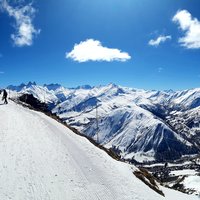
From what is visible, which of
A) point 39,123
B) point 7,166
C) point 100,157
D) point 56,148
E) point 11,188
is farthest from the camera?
point 39,123

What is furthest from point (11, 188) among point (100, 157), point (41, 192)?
point (100, 157)

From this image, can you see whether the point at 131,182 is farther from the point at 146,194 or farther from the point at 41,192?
the point at 41,192

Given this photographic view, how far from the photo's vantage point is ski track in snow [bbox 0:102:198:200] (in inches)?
941

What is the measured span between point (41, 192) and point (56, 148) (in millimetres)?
11584

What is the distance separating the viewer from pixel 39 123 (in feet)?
152

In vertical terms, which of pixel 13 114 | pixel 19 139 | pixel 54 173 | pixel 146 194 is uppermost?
pixel 13 114

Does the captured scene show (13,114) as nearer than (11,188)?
No

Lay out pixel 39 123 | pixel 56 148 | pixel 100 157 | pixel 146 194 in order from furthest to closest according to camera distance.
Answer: pixel 39 123 < pixel 100 157 < pixel 56 148 < pixel 146 194

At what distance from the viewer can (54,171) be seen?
27.9 m

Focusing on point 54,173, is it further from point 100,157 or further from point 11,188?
point 100,157

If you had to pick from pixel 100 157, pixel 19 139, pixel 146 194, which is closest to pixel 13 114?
pixel 19 139

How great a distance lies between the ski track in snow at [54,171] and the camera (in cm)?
2391

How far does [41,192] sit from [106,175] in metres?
9.44

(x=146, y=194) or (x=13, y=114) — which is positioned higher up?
(x=13, y=114)
